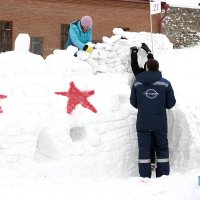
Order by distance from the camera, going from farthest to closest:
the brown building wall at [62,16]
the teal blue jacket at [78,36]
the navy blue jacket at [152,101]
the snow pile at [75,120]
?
the brown building wall at [62,16] < the teal blue jacket at [78,36] < the navy blue jacket at [152,101] < the snow pile at [75,120]

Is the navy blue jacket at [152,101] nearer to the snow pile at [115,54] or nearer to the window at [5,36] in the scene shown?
the snow pile at [115,54]

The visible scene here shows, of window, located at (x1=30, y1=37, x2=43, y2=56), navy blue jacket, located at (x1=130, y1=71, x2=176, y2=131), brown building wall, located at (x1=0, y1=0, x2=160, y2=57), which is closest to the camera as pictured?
navy blue jacket, located at (x1=130, y1=71, x2=176, y2=131)

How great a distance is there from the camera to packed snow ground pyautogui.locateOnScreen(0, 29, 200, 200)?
5.08 m

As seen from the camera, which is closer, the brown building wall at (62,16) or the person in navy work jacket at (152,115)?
the person in navy work jacket at (152,115)

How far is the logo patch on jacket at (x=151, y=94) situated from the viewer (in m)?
5.77

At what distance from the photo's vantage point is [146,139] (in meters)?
5.76

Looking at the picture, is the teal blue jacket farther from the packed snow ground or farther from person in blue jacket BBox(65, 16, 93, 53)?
the packed snow ground

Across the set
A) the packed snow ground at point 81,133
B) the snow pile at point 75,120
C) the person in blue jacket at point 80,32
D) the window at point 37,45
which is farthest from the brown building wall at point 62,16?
the snow pile at point 75,120

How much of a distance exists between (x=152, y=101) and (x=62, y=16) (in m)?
10.2

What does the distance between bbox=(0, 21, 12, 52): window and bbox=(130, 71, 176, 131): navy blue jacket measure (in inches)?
379

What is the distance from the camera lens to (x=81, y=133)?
5906 millimetres

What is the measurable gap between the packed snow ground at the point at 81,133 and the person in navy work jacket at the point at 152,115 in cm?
25

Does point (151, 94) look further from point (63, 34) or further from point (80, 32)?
point (63, 34)

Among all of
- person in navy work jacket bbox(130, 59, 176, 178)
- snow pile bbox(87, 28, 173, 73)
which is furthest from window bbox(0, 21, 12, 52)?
person in navy work jacket bbox(130, 59, 176, 178)
